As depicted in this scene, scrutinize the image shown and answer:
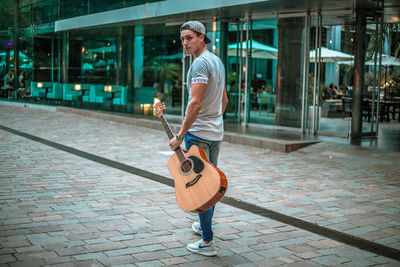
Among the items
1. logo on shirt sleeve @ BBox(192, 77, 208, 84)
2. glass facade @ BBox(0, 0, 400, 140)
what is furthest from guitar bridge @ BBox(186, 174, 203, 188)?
glass facade @ BBox(0, 0, 400, 140)

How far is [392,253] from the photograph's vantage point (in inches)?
173

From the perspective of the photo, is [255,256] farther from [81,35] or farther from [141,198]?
[81,35]

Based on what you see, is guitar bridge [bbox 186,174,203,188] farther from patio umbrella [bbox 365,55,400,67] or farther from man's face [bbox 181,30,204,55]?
patio umbrella [bbox 365,55,400,67]

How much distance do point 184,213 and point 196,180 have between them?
64.3 inches

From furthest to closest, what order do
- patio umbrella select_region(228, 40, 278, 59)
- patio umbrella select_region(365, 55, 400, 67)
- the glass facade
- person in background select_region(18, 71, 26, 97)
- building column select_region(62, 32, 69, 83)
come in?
person in background select_region(18, 71, 26, 97) < building column select_region(62, 32, 69, 83) < patio umbrella select_region(228, 40, 278, 59) < patio umbrella select_region(365, 55, 400, 67) < the glass facade

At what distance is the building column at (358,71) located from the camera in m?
11.9

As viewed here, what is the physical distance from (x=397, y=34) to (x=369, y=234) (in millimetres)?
9904

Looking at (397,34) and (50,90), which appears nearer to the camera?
(397,34)

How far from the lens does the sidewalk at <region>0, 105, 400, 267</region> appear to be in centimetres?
424

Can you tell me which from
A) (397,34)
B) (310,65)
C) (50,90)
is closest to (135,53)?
(50,90)

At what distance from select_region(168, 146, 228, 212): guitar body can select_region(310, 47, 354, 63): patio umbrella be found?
900cm

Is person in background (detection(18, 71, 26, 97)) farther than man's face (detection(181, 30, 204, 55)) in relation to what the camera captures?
Yes

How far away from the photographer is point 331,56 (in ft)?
40.8

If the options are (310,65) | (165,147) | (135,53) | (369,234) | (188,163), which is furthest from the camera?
(135,53)
